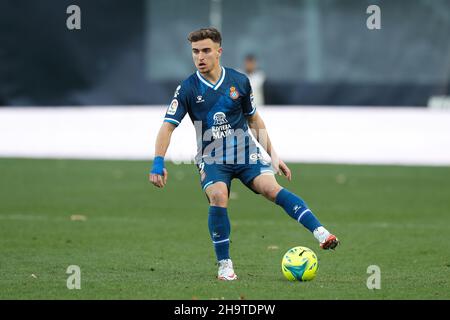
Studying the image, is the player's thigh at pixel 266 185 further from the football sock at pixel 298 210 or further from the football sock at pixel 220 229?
the football sock at pixel 220 229

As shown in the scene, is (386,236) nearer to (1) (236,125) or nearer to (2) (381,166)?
(1) (236,125)

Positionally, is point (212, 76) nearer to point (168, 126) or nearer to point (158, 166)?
point (168, 126)

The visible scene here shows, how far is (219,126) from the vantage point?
27.2 ft

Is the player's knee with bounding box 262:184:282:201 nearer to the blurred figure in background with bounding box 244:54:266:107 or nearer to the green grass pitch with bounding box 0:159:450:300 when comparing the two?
the green grass pitch with bounding box 0:159:450:300

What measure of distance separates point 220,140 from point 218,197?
529 millimetres

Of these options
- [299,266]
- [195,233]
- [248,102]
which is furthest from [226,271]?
[195,233]

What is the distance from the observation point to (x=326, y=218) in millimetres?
12359

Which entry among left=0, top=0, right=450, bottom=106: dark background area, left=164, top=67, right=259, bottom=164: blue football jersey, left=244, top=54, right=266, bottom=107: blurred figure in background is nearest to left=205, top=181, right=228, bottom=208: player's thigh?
left=164, top=67, right=259, bottom=164: blue football jersey

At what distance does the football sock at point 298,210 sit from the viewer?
318 inches

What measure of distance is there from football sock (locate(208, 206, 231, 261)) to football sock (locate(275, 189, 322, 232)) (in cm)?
49

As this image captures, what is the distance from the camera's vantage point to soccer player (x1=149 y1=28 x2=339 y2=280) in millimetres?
8109
